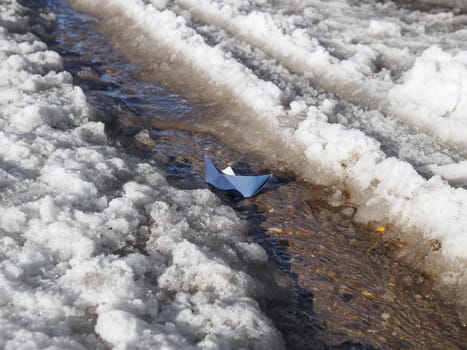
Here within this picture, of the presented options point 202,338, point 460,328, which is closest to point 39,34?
point 202,338

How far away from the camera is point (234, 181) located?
5.46 meters

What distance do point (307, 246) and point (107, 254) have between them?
1877mm

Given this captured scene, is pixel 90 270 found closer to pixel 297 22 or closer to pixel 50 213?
pixel 50 213

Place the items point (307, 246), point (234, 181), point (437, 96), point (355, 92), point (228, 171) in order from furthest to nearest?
1. point (355, 92)
2. point (437, 96)
3. point (228, 171)
4. point (234, 181)
5. point (307, 246)

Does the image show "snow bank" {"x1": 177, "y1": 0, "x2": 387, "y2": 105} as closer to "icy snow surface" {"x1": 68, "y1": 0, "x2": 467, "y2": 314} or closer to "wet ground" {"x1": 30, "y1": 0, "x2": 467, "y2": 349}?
"icy snow surface" {"x1": 68, "y1": 0, "x2": 467, "y2": 314}

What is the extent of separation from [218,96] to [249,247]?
325 centimetres

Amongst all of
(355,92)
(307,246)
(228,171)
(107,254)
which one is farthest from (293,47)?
(107,254)

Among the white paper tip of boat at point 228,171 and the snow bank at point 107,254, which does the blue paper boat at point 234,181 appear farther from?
the snow bank at point 107,254

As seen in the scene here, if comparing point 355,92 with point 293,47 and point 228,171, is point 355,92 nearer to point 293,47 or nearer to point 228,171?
point 293,47

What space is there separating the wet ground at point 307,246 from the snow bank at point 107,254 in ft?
1.20

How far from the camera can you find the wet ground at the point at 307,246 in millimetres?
4039

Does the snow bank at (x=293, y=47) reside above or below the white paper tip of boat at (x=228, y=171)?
above

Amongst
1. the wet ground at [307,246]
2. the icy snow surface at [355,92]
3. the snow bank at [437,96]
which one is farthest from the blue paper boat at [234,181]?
the snow bank at [437,96]

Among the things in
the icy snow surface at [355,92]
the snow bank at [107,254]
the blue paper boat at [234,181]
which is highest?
the icy snow surface at [355,92]
